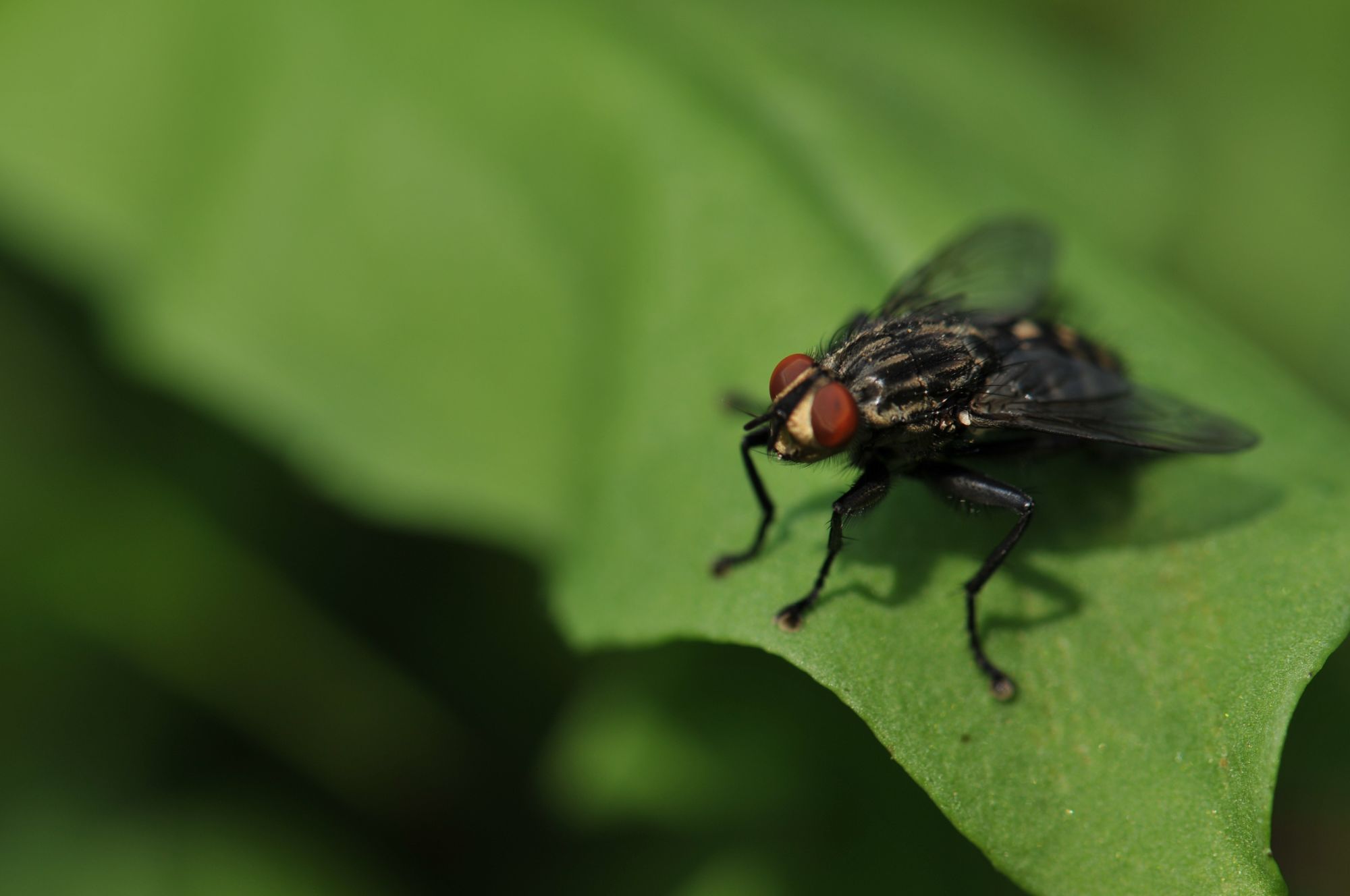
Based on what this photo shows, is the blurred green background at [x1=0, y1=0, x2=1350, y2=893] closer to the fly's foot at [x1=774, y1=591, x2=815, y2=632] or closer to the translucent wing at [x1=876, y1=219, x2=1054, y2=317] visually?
the translucent wing at [x1=876, y1=219, x2=1054, y2=317]

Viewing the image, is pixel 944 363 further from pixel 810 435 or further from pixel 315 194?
pixel 315 194

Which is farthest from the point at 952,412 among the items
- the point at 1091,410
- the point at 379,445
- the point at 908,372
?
the point at 379,445

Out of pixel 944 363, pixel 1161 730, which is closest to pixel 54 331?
pixel 944 363

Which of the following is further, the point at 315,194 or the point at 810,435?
the point at 315,194

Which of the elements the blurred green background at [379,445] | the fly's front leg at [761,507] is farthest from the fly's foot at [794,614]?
the blurred green background at [379,445]

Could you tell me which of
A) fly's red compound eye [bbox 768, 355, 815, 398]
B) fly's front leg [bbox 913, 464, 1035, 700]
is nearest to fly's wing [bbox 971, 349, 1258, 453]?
fly's front leg [bbox 913, 464, 1035, 700]
